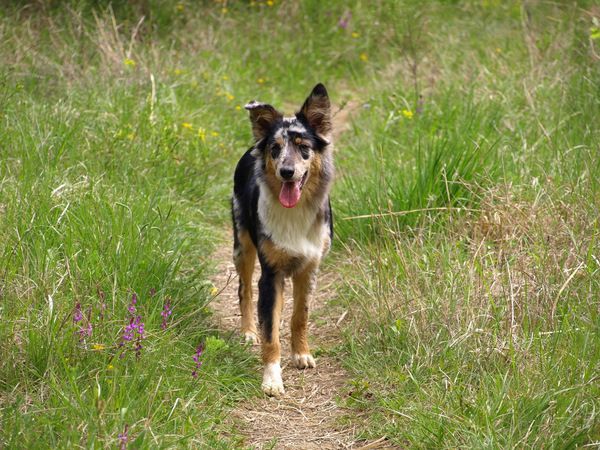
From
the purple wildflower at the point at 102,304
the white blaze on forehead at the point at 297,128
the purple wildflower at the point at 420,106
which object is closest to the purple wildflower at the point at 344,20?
the purple wildflower at the point at 420,106

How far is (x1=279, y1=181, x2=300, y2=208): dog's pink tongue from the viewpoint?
4660mm

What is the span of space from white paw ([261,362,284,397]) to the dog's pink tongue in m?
0.90

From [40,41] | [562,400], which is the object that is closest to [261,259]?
[562,400]

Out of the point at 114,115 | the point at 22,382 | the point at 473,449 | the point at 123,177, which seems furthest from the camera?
the point at 114,115

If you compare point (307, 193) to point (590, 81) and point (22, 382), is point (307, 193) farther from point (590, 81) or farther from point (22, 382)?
point (590, 81)

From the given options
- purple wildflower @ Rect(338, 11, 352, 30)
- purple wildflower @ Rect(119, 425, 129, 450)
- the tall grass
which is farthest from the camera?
purple wildflower @ Rect(338, 11, 352, 30)

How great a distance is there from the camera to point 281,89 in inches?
393

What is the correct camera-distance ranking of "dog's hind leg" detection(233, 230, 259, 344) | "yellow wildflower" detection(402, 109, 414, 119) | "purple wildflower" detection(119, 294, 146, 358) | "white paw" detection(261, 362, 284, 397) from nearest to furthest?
"purple wildflower" detection(119, 294, 146, 358) → "white paw" detection(261, 362, 284, 397) → "dog's hind leg" detection(233, 230, 259, 344) → "yellow wildflower" detection(402, 109, 414, 119)

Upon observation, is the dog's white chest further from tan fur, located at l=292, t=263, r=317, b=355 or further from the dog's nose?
the dog's nose

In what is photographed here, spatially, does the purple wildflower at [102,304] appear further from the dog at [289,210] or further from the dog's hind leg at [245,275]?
the dog's hind leg at [245,275]

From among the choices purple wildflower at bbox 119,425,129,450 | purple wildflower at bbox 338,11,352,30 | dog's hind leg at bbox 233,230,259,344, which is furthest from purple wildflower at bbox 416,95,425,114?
purple wildflower at bbox 119,425,129,450

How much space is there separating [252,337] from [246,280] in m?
0.38

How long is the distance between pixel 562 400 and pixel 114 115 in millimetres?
4452

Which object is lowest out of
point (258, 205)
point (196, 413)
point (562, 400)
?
point (196, 413)
